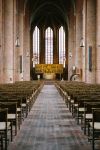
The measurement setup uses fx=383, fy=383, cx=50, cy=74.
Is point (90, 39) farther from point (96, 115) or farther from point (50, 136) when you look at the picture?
point (96, 115)

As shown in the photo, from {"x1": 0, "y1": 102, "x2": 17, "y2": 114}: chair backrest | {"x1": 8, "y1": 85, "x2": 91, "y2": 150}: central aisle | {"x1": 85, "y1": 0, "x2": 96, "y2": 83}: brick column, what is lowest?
{"x1": 8, "y1": 85, "x2": 91, "y2": 150}: central aisle

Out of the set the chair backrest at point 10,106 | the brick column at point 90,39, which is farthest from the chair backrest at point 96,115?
the brick column at point 90,39

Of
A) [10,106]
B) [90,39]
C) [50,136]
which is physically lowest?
[50,136]

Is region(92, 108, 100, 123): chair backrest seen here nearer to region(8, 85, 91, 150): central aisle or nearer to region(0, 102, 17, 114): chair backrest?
region(8, 85, 91, 150): central aisle

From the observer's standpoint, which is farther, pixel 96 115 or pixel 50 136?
pixel 50 136

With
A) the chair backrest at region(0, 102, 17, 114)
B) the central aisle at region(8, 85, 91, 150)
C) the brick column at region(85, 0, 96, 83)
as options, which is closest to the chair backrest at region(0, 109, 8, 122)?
the central aisle at region(8, 85, 91, 150)

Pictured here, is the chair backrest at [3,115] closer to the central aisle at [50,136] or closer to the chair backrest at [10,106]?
the central aisle at [50,136]

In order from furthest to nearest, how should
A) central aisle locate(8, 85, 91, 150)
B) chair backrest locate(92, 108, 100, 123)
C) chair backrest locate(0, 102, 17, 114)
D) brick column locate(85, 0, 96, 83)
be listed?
brick column locate(85, 0, 96, 83)
chair backrest locate(0, 102, 17, 114)
central aisle locate(8, 85, 91, 150)
chair backrest locate(92, 108, 100, 123)

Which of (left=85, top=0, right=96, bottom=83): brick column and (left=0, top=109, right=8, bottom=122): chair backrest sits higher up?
(left=85, top=0, right=96, bottom=83): brick column

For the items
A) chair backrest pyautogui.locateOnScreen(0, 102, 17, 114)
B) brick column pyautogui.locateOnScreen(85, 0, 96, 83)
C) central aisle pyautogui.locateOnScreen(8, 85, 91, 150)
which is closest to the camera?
central aisle pyautogui.locateOnScreen(8, 85, 91, 150)

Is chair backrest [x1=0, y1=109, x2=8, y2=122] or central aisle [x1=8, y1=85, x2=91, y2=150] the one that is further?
central aisle [x1=8, y1=85, x2=91, y2=150]

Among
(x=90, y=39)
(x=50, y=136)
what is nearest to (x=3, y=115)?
(x=50, y=136)

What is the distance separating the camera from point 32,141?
9766 mm

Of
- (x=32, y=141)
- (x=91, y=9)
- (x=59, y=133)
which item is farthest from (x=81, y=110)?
(x=91, y=9)
